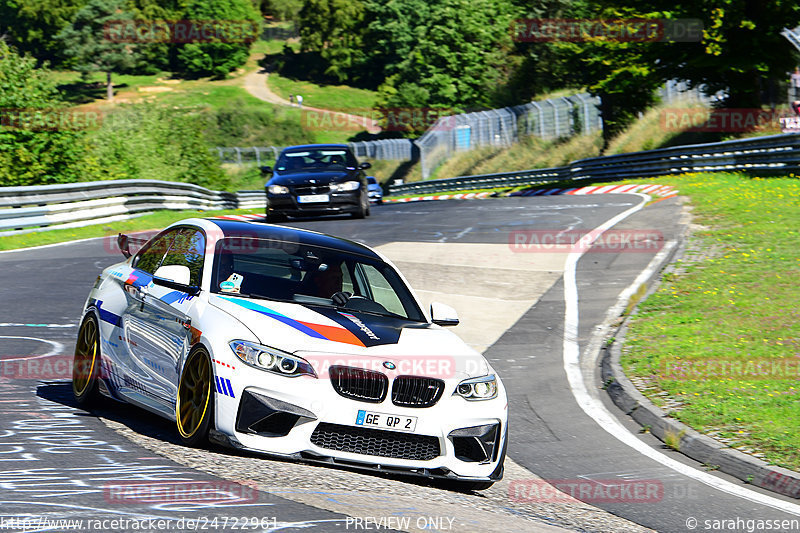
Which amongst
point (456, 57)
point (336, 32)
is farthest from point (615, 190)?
point (336, 32)

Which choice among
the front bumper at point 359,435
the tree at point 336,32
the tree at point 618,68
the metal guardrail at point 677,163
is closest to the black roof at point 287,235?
the front bumper at point 359,435

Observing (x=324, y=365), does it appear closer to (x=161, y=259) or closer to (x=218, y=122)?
(x=161, y=259)

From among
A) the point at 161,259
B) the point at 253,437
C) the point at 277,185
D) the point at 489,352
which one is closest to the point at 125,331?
the point at 161,259

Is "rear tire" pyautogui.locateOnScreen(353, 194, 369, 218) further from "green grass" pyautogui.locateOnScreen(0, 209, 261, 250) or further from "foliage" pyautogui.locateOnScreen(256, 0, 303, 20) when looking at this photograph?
"foliage" pyautogui.locateOnScreen(256, 0, 303, 20)

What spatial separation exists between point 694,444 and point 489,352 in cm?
405

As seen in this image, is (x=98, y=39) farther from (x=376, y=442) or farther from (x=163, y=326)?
(x=376, y=442)

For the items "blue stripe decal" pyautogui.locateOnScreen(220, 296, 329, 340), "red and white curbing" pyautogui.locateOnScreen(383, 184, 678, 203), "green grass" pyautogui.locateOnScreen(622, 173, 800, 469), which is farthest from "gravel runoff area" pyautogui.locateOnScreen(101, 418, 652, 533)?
"red and white curbing" pyautogui.locateOnScreen(383, 184, 678, 203)

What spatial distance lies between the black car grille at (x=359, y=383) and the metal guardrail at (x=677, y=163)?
23.6 metres

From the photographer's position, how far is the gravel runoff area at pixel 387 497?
5656 mm

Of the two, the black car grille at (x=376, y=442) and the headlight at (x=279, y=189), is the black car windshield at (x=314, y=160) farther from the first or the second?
the black car grille at (x=376, y=442)

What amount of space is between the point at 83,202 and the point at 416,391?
63.4 feet

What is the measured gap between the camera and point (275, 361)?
6.36 metres

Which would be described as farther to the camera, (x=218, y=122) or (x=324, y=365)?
(x=218, y=122)

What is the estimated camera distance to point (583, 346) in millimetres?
12656
